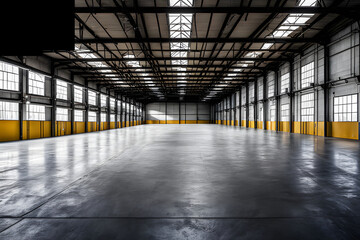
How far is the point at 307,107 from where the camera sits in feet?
71.4

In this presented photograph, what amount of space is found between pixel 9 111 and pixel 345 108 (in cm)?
2743

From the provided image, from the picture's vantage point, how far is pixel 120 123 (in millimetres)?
46562

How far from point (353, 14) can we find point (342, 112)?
7.67 meters

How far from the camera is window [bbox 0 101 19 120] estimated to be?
1656 cm

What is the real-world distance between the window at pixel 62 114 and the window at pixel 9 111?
5.62 m

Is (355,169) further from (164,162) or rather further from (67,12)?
(67,12)

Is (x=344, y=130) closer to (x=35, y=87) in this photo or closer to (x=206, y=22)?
(x=206, y=22)

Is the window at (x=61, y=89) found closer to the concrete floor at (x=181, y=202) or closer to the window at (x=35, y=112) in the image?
the window at (x=35, y=112)

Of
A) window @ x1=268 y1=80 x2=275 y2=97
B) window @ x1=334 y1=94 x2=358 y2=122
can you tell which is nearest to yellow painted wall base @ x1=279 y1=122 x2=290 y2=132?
window @ x1=268 y1=80 x2=275 y2=97

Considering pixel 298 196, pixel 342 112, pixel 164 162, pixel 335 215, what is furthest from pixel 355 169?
pixel 342 112

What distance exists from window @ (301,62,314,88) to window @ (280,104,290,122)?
4.26 metres

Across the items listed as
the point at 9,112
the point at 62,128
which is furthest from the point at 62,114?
the point at 9,112

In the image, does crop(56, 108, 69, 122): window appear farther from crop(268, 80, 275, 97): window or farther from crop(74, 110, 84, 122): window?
crop(268, 80, 275, 97): window

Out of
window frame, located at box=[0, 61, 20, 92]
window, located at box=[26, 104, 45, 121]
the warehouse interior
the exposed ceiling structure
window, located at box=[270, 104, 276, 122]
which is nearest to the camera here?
the warehouse interior
